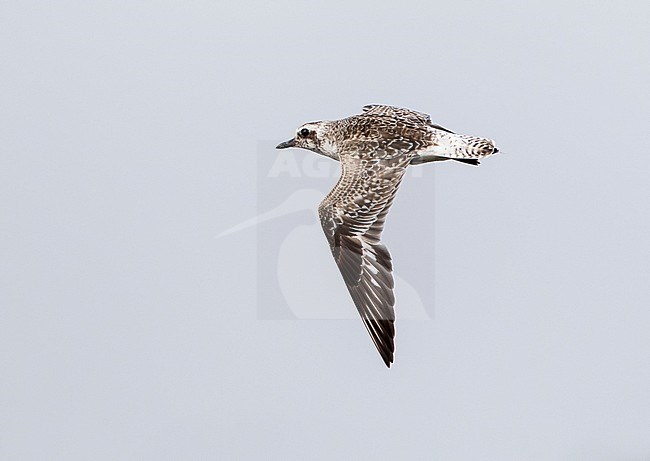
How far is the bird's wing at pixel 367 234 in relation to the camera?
18.9 m

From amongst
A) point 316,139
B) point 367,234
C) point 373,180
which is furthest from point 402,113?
point 367,234

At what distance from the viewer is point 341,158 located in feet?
69.7

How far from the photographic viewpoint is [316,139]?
22297mm

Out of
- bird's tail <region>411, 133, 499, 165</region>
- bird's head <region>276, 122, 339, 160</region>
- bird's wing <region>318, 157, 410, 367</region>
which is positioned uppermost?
bird's head <region>276, 122, 339, 160</region>

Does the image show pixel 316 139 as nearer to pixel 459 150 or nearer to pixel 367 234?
pixel 459 150

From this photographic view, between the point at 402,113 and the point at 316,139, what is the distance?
1461 millimetres

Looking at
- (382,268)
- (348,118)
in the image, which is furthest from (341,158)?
(382,268)

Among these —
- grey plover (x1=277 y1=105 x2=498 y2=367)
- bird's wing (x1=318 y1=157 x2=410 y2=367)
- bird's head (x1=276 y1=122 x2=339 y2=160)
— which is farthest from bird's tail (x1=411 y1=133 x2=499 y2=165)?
bird's head (x1=276 y1=122 x2=339 y2=160)

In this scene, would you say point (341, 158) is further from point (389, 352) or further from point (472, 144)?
point (389, 352)

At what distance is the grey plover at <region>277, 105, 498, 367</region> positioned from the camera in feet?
62.4

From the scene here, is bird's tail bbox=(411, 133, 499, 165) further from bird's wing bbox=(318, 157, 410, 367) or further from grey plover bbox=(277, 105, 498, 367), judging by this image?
bird's wing bbox=(318, 157, 410, 367)

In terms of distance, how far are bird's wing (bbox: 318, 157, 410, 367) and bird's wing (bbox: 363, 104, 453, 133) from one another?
142 cm

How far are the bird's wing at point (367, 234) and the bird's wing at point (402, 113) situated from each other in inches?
55.7

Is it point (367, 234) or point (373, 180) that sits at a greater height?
point (373, 180)
